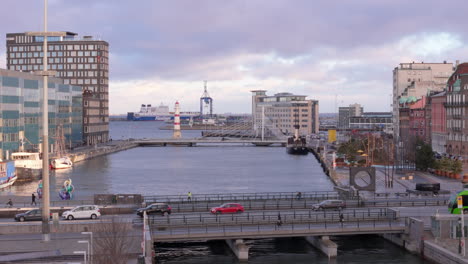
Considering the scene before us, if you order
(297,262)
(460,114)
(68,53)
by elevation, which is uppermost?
(68,53)

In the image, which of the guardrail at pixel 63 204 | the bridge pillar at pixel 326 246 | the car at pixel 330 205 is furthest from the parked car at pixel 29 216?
the car at pixel 330 205

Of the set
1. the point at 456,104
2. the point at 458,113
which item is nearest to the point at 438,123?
the point at 456,104

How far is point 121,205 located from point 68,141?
65601mm

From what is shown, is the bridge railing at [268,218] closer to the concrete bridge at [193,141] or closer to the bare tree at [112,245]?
the bare tree at [112,245]

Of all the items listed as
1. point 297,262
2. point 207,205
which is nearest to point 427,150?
point 207,205

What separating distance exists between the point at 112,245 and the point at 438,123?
60414mm

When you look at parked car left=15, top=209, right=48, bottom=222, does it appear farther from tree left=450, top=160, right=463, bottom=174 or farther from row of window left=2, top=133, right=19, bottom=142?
row of window left=2, top=133, right=19, bottom=142

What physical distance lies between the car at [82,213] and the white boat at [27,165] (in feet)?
115

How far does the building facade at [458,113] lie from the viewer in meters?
64.4

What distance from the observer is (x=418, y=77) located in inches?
4434

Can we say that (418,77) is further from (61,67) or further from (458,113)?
(61,67)

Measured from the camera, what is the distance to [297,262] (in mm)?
27516

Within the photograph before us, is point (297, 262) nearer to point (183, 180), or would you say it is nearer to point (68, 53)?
point (183, 180)

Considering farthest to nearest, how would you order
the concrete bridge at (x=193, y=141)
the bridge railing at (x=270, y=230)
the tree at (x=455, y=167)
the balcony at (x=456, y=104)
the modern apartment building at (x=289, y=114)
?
the modern apartment building at (x=289, y=114) → the concrete bridge at (x=193, y=141) → the balcony at (x=456, y=104) → the tree at (x=455, y=167) → the bridge railing at (x=270, y=230)
